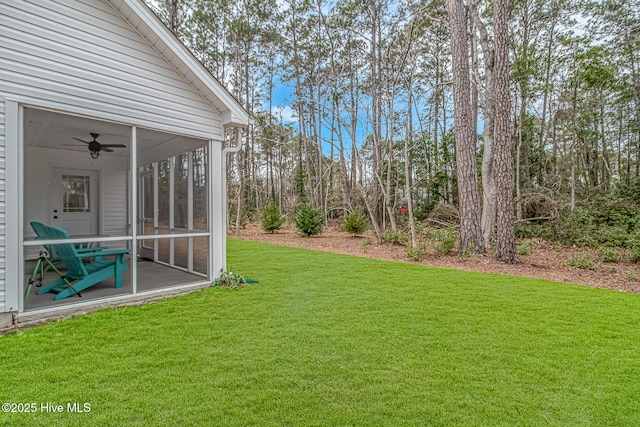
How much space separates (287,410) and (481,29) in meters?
10.3

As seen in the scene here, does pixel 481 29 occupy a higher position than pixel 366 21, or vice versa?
pixel 366 21

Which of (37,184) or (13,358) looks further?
(37,184)

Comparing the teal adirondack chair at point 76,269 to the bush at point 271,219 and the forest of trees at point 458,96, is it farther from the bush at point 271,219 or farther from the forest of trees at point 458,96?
the bush at point 271,219

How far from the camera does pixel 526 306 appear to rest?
4.34m

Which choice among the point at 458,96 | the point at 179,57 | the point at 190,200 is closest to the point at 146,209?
the point at 190,200

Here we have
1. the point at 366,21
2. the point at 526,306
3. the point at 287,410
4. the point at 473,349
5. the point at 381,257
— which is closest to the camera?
the point at 287,410

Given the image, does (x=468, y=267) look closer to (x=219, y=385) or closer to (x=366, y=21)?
(x=219, y=385)

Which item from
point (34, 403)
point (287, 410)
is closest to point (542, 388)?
point (287, 410)

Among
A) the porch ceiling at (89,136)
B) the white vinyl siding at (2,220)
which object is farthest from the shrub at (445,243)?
the white vinyl siding at (2,220)

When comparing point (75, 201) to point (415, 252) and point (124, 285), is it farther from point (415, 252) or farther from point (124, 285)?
point (415, 252)

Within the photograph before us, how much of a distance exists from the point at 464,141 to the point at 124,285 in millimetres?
8188

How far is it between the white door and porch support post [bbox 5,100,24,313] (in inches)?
188

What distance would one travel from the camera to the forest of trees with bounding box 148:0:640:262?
8.77m

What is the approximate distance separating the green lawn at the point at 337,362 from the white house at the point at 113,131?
917mm
